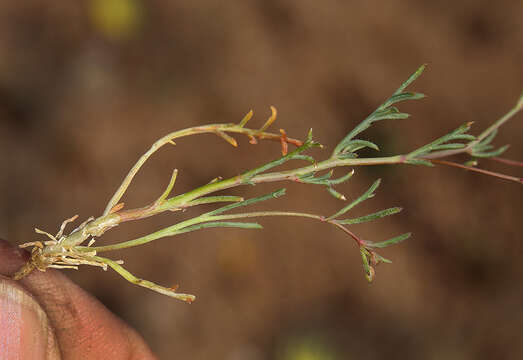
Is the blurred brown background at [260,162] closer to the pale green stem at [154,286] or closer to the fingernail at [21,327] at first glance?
the fingernail at [21,327]

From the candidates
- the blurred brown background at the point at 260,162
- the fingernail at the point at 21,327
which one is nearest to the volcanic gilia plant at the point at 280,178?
the fingernail at the point at 21,327

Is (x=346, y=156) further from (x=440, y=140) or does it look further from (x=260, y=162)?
(x=260, y=162)

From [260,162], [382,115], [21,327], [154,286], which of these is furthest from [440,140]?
[260,162]

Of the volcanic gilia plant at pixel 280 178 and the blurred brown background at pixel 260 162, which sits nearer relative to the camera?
the volcanic gilia plant at pixel 280 178

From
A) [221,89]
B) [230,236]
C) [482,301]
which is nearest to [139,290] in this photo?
[230,236]

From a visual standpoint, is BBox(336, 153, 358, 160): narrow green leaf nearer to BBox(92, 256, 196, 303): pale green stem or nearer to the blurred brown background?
BBox(92, 256, 196, 303): pale green stem
